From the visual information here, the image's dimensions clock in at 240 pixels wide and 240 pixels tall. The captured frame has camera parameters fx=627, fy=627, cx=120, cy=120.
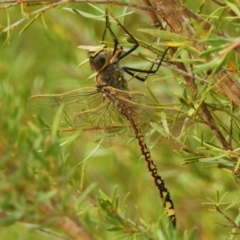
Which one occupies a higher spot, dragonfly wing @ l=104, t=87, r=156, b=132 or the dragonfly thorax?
the dragonfly thorax

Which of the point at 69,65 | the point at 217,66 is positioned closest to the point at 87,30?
the point at 69,65

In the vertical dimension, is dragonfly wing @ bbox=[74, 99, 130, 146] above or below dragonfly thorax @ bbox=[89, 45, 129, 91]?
below

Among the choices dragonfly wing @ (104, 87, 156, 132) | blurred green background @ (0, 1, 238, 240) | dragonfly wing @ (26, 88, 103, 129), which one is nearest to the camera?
blurred green background @ (0, 1, 238, 240)

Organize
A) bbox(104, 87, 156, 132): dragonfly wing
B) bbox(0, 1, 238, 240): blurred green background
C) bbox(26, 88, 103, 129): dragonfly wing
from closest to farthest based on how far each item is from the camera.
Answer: bbox(0, 1, 238, 240): blurred green background, bbox(104, 87, 156, 132): dragonfly wing, bbox(26, 88, 103, 129): dragonfly wing

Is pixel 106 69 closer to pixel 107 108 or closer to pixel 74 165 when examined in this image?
pixel 107 108

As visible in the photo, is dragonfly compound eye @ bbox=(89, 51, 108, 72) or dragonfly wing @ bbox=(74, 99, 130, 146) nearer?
dragonfly wing @ bbox=(74, 99, 130, 146)
